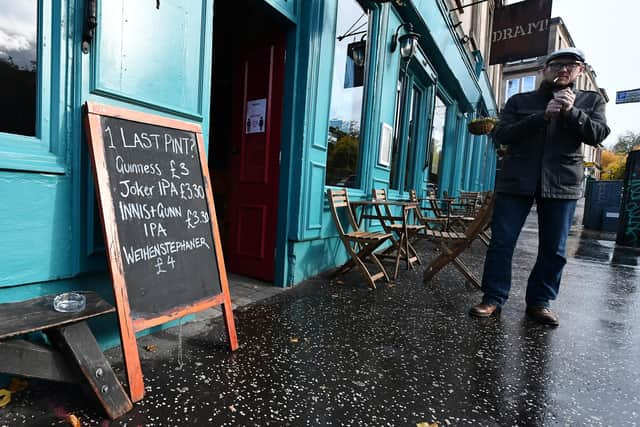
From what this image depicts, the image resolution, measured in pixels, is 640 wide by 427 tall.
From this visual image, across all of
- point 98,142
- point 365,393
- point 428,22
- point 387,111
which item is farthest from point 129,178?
point 428,22

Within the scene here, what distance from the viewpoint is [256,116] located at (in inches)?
139

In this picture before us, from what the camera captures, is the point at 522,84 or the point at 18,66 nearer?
the point at 18,66

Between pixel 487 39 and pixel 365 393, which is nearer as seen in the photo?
pixel 365 393

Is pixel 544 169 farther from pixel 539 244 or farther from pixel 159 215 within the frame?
pixel 159 215

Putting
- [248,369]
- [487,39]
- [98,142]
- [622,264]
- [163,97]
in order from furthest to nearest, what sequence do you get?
[487,39] < [622,264] < [163,97] < [248,369] < [98,142]

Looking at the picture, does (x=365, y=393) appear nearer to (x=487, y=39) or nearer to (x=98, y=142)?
(x=98, y=142)

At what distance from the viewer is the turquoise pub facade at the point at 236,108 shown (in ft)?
5.27

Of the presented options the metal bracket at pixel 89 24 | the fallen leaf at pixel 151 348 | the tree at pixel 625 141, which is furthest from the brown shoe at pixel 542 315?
the tree at pixel 625 141

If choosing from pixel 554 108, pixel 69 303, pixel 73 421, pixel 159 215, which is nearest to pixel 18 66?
pixel 159 215

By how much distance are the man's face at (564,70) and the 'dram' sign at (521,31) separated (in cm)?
664

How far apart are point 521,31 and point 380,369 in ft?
31.2

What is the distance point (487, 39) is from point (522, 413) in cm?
1413

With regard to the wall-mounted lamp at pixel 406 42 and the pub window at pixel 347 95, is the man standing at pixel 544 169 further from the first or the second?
the wall-mounted lamp at pixel 406 42

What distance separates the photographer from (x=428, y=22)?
549cm
